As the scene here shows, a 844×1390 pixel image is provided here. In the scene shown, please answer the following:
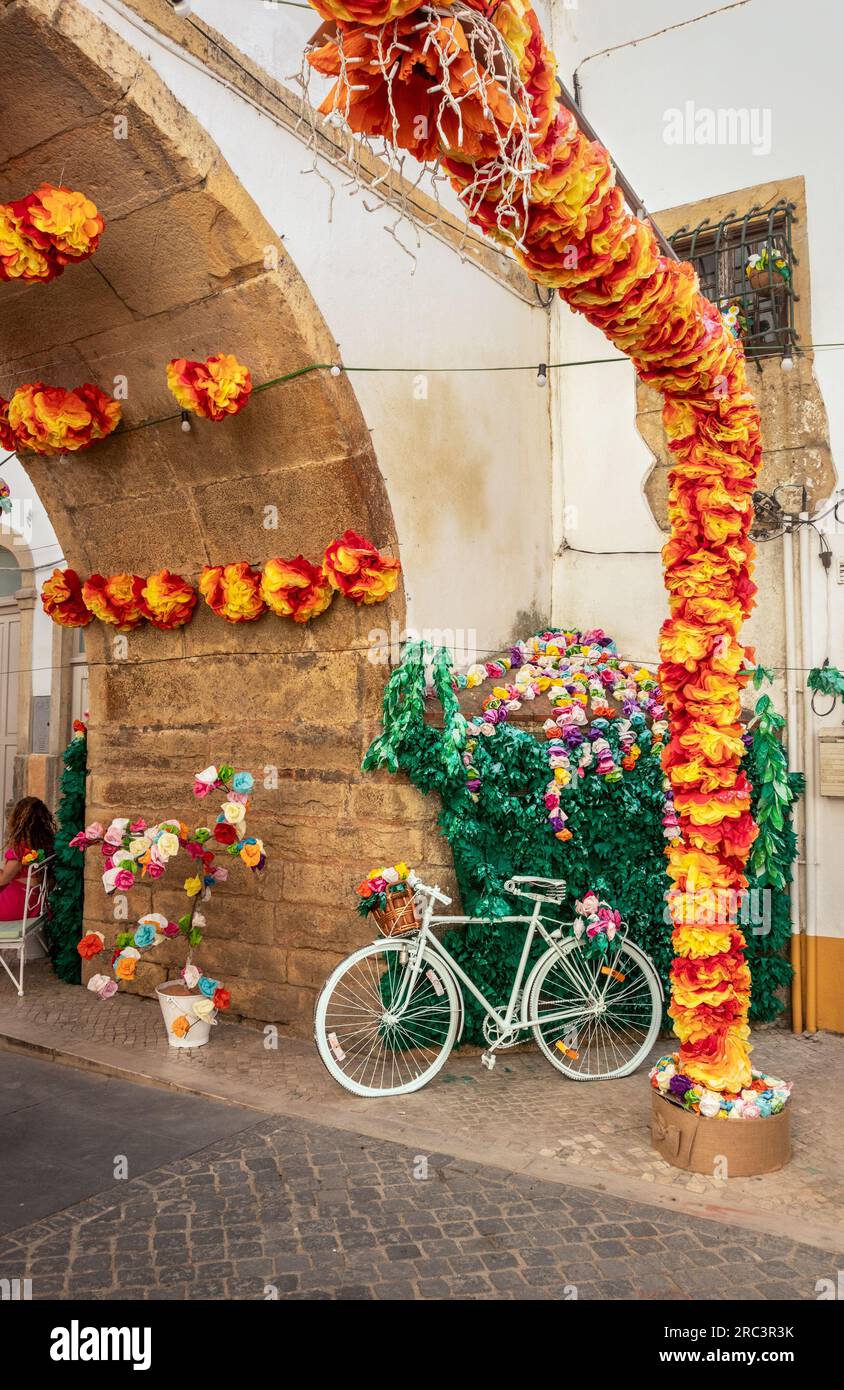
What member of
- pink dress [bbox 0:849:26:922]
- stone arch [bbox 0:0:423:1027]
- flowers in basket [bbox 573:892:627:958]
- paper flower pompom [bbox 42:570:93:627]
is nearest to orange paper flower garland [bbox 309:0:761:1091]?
flowers in basket [bbox 573:892:627:958]

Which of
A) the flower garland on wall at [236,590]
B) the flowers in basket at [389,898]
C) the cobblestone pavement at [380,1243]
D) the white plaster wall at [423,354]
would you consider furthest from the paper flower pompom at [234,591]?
the cobblestone pavement at [380,1243]

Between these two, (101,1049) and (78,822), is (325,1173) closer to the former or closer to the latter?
(101,1049)

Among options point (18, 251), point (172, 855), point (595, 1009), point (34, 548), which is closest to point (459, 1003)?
point (595, 1009)

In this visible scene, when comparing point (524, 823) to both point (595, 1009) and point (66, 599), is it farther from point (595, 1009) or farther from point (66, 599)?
point (66, 599)

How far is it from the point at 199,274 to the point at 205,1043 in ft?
13.0

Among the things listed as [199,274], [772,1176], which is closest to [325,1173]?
[772,1176]

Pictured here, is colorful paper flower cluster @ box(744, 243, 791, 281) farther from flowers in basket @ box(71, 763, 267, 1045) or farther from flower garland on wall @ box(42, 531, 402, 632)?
flowers in basket @ box(71, 763, 267, 1045)

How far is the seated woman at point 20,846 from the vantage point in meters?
6.96

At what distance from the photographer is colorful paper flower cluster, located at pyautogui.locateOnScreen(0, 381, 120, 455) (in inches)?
220

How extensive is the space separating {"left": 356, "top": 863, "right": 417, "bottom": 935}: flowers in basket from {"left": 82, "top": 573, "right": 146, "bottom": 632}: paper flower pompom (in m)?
2.42

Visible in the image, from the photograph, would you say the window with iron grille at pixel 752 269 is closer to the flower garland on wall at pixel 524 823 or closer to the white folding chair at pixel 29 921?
the flower garland on wall at pixel 524 823

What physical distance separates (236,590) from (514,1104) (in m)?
3.03

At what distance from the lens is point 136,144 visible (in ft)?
15.0
